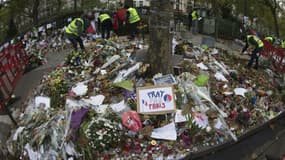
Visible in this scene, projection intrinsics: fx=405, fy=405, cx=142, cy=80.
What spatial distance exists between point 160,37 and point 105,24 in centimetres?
467

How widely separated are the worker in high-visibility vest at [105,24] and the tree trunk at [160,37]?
4.23 meters

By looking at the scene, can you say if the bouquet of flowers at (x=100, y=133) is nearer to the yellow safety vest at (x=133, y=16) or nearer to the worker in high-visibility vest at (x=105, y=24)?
the yellow safety vest at (x=133, y=16)

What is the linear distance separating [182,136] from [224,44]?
8.48 metres

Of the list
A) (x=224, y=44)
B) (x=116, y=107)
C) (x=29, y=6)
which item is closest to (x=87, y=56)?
(x=116, y=107)

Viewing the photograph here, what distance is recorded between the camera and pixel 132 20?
12516mm

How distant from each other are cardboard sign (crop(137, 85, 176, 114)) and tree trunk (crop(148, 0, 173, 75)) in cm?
83

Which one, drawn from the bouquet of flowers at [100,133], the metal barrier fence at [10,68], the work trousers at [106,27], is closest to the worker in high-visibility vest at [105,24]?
the work trousers at [106,27]

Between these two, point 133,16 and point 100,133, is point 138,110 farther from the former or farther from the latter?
point 133,16

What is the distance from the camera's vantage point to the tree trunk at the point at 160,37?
866 cm

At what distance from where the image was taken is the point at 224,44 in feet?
50.8

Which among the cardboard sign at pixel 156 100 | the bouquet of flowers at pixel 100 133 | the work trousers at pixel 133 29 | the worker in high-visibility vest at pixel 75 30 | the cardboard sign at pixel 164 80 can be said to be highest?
the worker in high-visibility vest at pixel 75 30

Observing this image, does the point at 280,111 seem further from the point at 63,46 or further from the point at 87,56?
the point at 63,46

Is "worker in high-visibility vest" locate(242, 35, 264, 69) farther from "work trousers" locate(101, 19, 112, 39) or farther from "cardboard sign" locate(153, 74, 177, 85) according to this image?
"work trousers" locate(101, 19, 112, 39)

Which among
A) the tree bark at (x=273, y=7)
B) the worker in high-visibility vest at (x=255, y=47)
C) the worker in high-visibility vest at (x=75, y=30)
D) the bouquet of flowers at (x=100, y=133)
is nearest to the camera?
the bouquet of flowers at (x=100, y=133)
